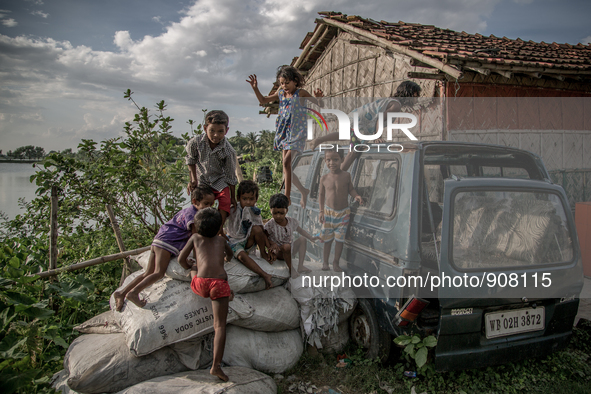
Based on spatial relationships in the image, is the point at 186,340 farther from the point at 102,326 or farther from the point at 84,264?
the point at 84,264

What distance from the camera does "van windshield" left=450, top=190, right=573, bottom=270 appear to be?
228 cm

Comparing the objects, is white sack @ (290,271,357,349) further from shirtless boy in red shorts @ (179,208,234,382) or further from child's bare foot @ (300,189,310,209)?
child's bare foot @ (300,189,310,209)

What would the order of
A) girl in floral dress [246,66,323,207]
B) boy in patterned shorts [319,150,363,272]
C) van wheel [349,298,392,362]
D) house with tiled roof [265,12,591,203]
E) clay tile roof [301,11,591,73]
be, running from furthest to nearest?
house with tiled roof [265,12,591,203], clay tile roof [301,11,591,73], girl in floral dress [246,66,323,207], boy in patterned shorts [319,150,363,272], van wheel [349,298,392,362]

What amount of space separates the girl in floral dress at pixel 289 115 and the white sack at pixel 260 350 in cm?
146

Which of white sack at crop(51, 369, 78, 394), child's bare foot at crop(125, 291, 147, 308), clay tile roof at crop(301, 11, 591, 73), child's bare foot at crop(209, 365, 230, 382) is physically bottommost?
white sack at crop(51, 369, 78, 394)

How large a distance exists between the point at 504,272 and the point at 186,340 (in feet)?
7.58

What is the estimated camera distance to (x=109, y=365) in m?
2.39

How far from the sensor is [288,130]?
4.07 meters

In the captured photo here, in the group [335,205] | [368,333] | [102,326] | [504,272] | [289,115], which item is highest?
[289,115]

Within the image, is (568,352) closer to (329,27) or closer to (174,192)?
(174,192)

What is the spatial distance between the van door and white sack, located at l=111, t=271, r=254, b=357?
60.5 inches

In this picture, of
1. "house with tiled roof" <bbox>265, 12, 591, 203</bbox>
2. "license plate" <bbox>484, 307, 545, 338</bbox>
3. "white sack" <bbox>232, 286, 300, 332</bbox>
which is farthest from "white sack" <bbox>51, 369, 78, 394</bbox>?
"house with tiled roof" <bbox>265, 12, 591, 203</bbox>

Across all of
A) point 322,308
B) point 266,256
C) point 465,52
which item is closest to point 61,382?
point 266,256

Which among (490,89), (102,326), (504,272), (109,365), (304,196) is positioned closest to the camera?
(504,272)
